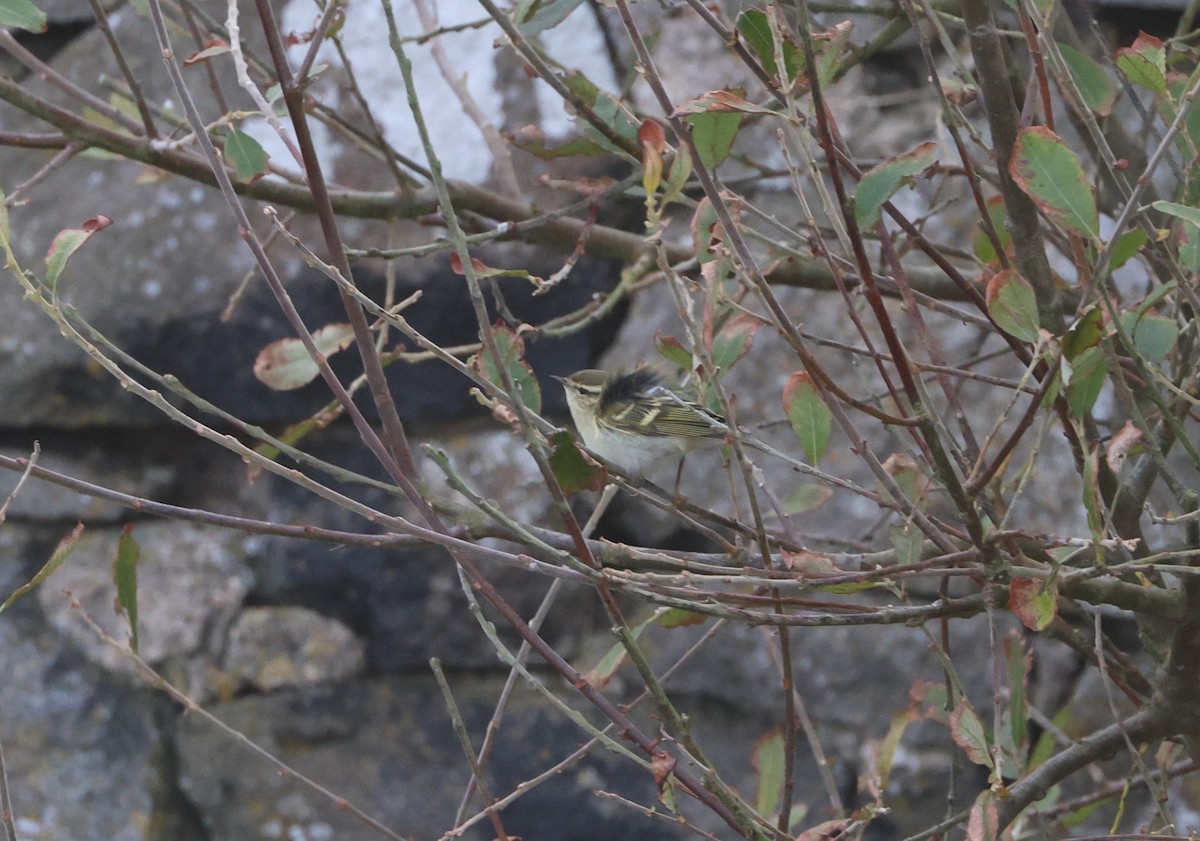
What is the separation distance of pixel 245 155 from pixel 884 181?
0.95 m

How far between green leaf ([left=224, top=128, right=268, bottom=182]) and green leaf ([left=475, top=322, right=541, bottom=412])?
0.49 meters

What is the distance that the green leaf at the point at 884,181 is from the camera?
44.9 inches

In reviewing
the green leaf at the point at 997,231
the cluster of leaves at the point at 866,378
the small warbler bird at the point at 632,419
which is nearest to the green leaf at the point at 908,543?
the cluster of leaves at the point at 866,378

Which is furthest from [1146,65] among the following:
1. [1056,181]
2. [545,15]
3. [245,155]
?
[245,155]

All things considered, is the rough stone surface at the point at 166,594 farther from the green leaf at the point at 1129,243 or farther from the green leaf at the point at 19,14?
the green leaf at the point at 1129,243

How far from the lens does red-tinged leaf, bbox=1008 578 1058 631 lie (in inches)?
42.9

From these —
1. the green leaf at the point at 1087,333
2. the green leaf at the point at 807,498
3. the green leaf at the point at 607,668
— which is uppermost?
the green leaf at the point at 1087,333

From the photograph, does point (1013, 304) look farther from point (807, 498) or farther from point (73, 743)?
point (73, 743)

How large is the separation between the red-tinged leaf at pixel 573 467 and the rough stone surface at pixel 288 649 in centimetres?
239

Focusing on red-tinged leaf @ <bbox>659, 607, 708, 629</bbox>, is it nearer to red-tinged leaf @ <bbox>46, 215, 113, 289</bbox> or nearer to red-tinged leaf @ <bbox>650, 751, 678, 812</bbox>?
red-tinged leaf @ <bbox>650, 751, 678, 812</bbox>

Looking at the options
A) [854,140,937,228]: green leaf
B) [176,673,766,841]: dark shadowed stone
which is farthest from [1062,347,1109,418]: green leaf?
[176,673,766,841]: dark shadowed stone

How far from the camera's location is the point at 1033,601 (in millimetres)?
1106

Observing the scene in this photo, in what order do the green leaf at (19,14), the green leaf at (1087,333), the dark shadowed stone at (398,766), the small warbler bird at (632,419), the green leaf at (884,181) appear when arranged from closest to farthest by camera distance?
1. the green leaf at (1087,333)
2. the green leaf at (884,181)
3. the green leaf at (19,14)
4. the small warbler bird at (632,419)
5. the dark shadowed stone at (398,766)

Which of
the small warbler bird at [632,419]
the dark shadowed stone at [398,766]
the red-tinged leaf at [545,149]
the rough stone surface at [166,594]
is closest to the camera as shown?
the red-tinged leaf at [545,149]
